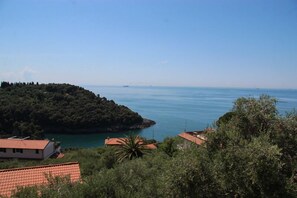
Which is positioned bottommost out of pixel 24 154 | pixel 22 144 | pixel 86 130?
pixel 86 130

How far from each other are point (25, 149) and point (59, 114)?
37.5 metres

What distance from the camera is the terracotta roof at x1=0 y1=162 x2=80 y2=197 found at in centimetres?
1322

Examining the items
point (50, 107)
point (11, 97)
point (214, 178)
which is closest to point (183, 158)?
point (214, 178)

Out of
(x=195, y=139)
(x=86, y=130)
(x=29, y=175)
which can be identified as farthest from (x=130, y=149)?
(x=86, y=130)

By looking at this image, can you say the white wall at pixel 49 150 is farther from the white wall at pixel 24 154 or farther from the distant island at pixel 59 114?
the distant island at pixel 59 114

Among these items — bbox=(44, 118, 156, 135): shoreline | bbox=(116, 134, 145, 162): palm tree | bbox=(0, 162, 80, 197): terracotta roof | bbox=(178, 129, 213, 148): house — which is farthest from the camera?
bbox=(44, 118, 156, 135): shoreline

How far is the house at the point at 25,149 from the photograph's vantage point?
134 feet

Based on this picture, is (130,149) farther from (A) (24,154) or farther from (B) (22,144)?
(B) (22,144)

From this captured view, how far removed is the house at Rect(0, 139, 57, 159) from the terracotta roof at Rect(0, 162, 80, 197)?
89.2 ft

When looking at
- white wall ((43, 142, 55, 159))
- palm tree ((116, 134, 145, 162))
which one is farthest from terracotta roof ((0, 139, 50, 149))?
palm tree ((116, 134, 145, 162))

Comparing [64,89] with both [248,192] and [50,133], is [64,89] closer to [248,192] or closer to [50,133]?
[50,133]

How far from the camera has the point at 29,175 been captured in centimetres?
1439

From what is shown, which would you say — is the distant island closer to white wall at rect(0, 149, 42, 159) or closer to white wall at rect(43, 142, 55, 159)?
white wall at rect(43, 142, 55, 159)

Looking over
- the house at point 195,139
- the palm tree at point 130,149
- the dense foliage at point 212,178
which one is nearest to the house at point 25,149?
the house at point 195,139
